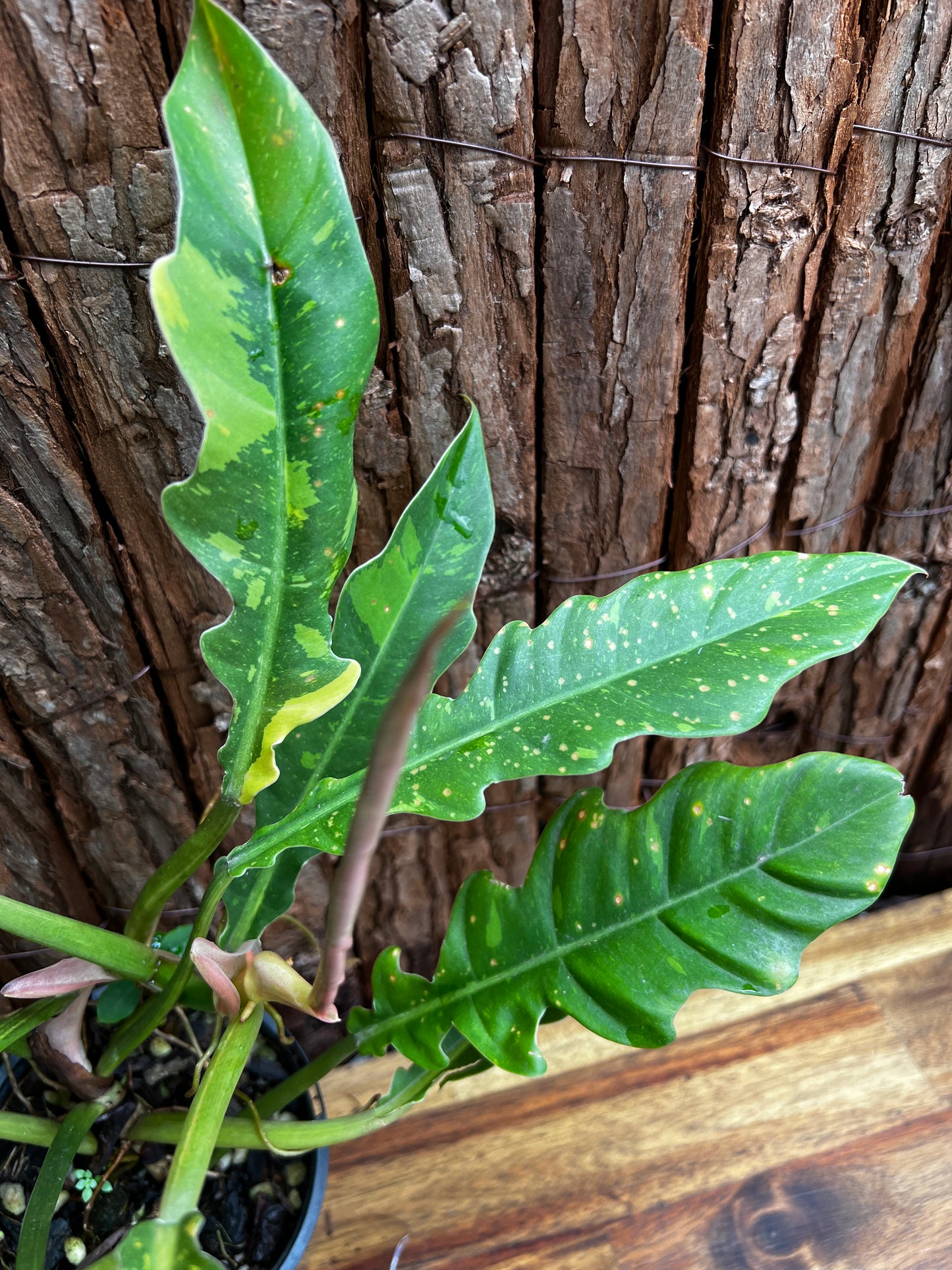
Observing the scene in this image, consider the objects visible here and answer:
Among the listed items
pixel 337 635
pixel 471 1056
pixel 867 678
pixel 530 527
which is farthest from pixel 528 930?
pixel 867 678

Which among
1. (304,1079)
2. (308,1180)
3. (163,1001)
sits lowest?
(308,1180)

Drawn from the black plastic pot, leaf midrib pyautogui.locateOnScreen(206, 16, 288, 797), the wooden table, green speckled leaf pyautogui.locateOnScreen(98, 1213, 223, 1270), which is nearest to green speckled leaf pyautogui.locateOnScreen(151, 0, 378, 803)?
leaf midrib pyautogui.locateOnScreen(206, 16, 288, 797)

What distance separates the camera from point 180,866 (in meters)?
0.64

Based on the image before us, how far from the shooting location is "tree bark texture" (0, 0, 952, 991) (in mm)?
603

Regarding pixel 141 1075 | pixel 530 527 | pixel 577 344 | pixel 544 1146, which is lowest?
pixel 544 1146

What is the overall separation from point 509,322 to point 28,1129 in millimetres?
754

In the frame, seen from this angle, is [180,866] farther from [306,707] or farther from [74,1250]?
[74,1250]

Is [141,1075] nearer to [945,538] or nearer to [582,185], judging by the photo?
[582,185]

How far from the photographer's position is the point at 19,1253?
0.60 metres

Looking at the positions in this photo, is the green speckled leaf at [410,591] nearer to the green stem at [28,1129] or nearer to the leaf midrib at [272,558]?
the leaf midrib at [272,558]

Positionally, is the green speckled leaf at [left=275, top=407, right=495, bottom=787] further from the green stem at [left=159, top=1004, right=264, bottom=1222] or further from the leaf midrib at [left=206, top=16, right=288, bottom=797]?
the green stem at [left=159, top=1004, right=264, bottom=1222]

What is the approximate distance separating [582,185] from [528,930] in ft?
1.88

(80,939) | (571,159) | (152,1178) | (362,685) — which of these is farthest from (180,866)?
(571,159)

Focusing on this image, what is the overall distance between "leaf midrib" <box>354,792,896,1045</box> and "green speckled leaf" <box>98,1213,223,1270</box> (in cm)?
21
